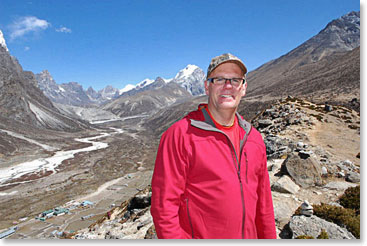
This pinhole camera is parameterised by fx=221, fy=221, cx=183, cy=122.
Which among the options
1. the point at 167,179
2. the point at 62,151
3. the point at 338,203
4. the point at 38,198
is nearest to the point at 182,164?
the point at 167,179

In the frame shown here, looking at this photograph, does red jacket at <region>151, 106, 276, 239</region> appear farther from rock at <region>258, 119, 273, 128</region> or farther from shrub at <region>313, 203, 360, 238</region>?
rock at <region>258, 119, 273, 128</region>

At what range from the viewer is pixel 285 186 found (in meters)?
9.40

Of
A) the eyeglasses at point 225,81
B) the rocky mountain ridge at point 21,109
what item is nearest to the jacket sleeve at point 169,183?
the eyeglasses at point 225,81

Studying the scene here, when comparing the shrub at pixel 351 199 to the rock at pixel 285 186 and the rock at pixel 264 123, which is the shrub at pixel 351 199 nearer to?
the rock at pixel 285 186

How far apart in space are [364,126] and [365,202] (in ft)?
5.31

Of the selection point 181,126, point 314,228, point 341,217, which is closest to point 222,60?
point 181,126

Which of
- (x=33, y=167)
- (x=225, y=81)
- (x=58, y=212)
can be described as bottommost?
(x=58, y=212)

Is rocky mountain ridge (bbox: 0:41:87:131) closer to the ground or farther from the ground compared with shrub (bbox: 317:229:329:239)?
farther from the ground

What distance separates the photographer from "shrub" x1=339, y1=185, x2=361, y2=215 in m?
7.82

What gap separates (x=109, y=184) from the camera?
46656mm

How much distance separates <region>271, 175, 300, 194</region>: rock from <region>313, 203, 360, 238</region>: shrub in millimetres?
2002

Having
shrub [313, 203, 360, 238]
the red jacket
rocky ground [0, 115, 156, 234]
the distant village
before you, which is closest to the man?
the red jacket

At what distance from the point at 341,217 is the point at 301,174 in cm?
398

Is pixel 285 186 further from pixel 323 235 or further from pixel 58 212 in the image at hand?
pixel 58 212
